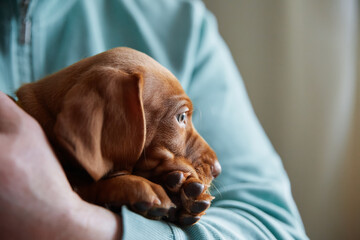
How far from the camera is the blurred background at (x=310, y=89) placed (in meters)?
2.56

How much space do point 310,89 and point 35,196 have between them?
2.27m

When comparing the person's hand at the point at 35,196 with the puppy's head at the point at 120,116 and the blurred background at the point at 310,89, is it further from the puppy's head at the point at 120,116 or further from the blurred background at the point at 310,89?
the blurred background at the point at 310,89

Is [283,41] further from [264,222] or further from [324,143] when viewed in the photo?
[264,222]

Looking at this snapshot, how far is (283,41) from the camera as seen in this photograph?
2.72 meters

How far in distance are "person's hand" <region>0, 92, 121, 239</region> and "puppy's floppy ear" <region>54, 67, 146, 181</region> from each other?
6 cm

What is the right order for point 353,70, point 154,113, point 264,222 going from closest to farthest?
point 154,113 < point 264,222 < point 353,70

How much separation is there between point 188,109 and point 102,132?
1.26 feet

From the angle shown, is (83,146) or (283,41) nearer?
(83,146)

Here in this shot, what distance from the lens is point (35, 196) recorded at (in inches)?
32.4

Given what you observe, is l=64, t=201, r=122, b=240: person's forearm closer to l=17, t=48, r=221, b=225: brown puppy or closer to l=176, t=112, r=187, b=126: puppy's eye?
l=17, t=48, r=221, b=225: brown puppy

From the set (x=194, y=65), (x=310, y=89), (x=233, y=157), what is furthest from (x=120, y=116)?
(x=310, y=89)

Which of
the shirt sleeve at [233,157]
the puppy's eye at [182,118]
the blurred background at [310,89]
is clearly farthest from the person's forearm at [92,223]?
the blurred background at [310,89]

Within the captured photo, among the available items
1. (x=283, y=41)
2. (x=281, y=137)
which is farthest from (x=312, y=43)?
(x=281, y=137)

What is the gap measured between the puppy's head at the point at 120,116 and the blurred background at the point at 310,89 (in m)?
1.62
